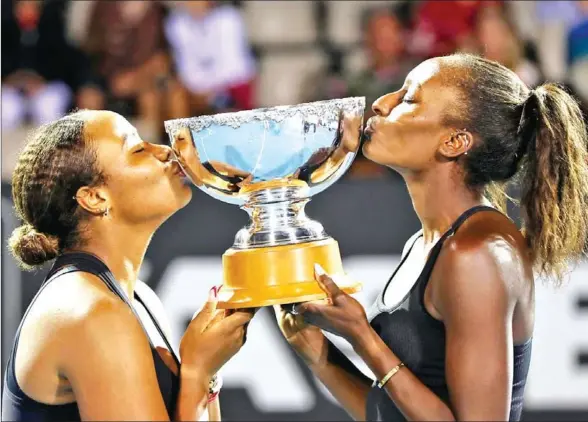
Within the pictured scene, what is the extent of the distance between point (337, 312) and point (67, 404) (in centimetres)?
52

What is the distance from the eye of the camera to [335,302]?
1.92 meters

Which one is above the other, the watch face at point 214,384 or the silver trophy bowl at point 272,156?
the silver trophy bowl at point 272,156

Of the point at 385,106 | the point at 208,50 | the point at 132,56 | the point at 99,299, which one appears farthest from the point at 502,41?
the point at 99,299

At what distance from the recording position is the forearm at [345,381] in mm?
2176

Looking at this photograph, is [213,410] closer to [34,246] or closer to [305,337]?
[305,337]

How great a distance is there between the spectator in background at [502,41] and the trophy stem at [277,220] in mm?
2665

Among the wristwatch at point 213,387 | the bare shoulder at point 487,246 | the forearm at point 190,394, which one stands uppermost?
the bare shoulder at point 487,246

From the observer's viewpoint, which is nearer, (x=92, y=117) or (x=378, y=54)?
(x=92, y=117)

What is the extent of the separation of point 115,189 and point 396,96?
0.59 m

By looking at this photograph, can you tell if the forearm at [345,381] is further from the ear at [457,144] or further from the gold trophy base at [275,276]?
the ear at [457,144]

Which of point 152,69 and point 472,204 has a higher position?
point 472,204

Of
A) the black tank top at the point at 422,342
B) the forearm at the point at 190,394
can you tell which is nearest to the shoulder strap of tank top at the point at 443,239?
the black tank top at the point at 422,342

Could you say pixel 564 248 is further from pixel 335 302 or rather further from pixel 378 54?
pixel 378 54

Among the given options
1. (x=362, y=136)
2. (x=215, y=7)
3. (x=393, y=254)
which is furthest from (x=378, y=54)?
(x=362, y=136)
